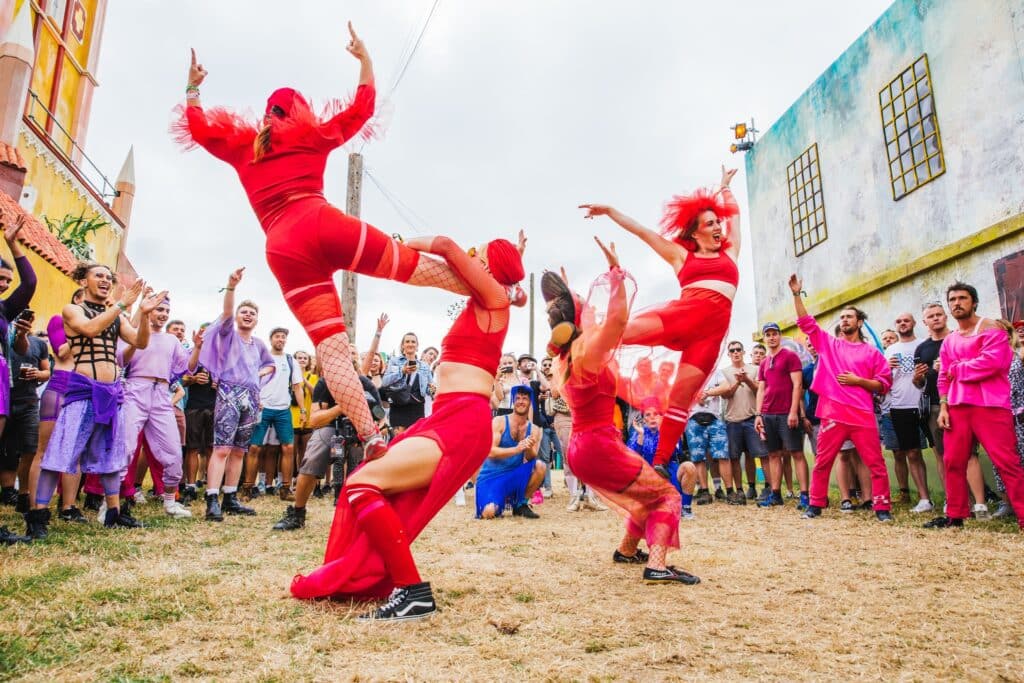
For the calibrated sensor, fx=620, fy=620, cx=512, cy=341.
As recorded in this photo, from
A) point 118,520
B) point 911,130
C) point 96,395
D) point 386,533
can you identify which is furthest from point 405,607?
point 911,130

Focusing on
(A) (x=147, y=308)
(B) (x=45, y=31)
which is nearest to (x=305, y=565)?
(A) (x=147, y=308)

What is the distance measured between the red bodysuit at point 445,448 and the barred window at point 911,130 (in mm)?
8661

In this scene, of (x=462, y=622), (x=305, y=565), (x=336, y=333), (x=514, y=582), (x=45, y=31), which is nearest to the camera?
(x=462, y=622)

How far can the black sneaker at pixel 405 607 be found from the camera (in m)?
2.74

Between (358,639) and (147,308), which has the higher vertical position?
(147,308)

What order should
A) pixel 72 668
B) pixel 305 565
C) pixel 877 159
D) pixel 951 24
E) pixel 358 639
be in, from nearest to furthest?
pixel 72 668, pixel 358 639, pixel 305 565, pixel 951 24, pixel 877 159

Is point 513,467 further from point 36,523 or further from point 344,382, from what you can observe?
A: point 344,382

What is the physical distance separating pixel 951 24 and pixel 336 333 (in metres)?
9.88

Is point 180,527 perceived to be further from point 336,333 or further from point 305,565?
point 336,333

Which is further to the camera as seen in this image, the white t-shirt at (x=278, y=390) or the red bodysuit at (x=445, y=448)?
the white t-shirt at (x=278, y=390)

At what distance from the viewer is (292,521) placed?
5562mm

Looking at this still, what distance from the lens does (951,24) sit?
856cm

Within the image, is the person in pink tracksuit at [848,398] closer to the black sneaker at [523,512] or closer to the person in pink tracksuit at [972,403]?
the person in pink tracksuit at [972,403]

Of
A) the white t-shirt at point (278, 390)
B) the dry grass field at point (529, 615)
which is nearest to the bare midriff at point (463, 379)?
the dry grass field at point (529, 615)
